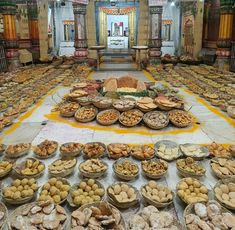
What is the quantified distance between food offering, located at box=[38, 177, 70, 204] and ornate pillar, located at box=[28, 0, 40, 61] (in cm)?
1209

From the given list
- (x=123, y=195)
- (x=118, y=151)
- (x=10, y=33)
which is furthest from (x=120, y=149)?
(x=10, y=33)

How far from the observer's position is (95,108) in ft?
17.0

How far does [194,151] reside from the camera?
3.62 meters

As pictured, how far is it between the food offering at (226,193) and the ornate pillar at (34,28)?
12.7m

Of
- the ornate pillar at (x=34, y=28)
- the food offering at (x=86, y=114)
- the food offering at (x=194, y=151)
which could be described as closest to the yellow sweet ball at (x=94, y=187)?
the food offering at (x=194, y=151)

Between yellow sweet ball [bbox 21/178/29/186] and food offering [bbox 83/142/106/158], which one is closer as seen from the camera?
yellow sweet ball [bbox 21/178/29/186]

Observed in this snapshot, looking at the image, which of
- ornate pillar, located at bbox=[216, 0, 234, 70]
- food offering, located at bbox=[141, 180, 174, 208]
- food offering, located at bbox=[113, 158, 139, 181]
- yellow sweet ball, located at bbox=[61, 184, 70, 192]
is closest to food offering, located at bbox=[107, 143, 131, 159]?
food offering, located at bbox=[113, 158, 139, 181]

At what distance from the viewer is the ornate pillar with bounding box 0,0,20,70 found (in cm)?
1091

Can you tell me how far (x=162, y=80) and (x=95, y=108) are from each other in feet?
14.5

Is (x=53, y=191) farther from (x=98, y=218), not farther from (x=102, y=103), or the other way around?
(x=102, y=103)

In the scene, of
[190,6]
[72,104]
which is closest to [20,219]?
[72,104]

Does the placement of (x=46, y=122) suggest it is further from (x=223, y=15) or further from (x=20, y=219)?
(x=223, y=15)

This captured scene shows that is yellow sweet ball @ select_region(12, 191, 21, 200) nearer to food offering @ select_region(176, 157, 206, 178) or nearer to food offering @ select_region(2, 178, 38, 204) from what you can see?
food offering @ select_region(2, 178, 38, 204)

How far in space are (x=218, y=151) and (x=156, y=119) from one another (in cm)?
133
